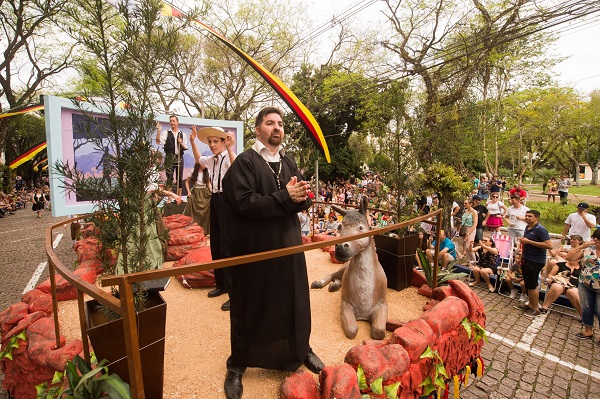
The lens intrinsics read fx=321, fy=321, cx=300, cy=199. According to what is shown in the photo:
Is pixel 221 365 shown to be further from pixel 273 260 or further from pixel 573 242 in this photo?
pixel 573 242

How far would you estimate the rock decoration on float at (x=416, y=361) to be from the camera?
209 centimetres

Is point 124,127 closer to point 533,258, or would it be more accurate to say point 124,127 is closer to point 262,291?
point 262,291

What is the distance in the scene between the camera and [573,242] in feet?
20.7

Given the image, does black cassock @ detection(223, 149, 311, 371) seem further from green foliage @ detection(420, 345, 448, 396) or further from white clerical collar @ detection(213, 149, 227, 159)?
white clerical collar @ detection(213, 149, 227, 159)

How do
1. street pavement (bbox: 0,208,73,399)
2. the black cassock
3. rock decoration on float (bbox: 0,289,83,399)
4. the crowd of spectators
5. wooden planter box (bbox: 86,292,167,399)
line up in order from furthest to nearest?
the crowd of spectators → street pavement (bbox: 0,208,73,399) → rock decoration on float (bbox: 0,289,83,399) → the black cassock → wooden planter box (bbox: 86,292,167,399)

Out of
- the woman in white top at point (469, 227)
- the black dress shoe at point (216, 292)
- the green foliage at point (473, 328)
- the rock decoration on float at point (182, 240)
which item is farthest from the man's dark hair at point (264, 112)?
the woman in white top at point (469, 227)

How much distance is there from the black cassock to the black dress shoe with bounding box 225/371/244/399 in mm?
70

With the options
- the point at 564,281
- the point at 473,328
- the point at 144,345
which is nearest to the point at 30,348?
the point at 144,345

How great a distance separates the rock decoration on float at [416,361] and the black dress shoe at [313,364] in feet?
0.76

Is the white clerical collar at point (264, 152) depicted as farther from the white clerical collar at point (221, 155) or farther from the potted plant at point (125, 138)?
the white clerical collar at point (221, 155)

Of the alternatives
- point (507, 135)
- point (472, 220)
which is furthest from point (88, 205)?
point (507, 135)

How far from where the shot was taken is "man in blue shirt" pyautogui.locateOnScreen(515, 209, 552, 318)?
5.65 meters

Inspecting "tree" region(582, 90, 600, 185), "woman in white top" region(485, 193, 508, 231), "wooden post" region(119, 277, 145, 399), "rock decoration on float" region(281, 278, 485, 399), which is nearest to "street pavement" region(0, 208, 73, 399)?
"wooden post" region(119, 277, 145, 399)

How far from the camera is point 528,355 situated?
439cm
